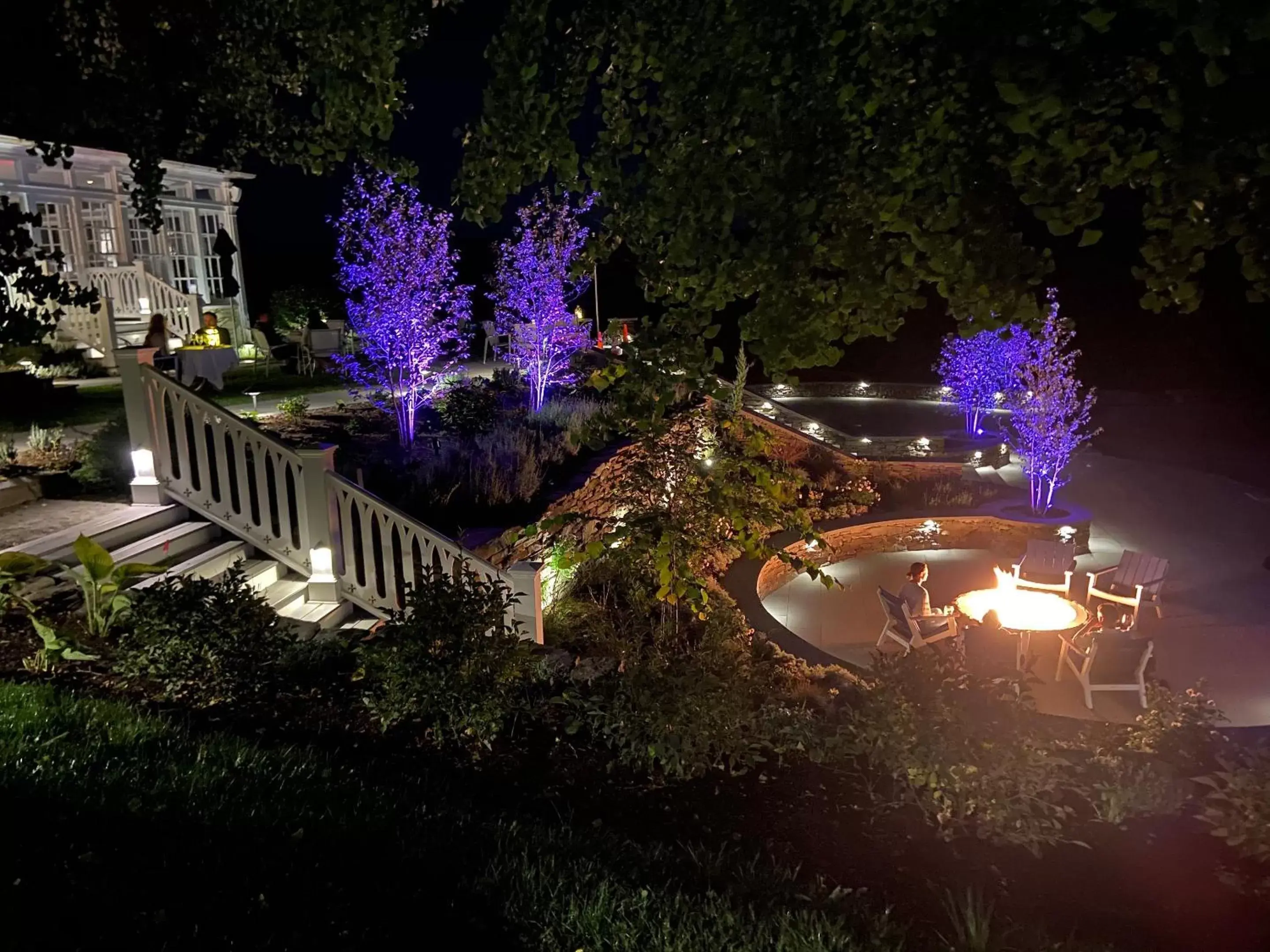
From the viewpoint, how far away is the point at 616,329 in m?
21.0

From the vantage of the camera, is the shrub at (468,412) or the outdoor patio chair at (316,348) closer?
the shrub at (468,412)

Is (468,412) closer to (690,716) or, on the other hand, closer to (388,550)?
(388,550)

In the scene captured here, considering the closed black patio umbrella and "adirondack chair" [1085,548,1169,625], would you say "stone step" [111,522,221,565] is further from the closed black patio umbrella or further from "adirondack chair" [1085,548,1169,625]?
the closed black patio umbrella

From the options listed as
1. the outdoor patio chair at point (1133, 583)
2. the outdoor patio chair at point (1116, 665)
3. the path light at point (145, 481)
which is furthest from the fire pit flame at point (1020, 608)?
the path light at point (145, 481)

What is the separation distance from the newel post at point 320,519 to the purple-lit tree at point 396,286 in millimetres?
3554

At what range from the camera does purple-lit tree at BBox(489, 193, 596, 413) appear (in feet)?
44.5

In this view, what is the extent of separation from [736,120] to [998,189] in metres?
0.68

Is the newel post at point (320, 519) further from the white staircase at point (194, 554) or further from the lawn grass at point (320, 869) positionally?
the lawn grass at point (320, 869)

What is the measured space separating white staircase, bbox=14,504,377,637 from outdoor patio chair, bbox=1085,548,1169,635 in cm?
645

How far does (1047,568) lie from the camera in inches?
309

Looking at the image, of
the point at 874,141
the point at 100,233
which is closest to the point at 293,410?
the point at 874,141

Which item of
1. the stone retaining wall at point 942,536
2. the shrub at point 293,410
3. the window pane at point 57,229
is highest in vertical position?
the window pane at point 57,229

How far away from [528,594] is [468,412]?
528 centimetres

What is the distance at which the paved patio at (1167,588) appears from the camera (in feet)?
21.1
